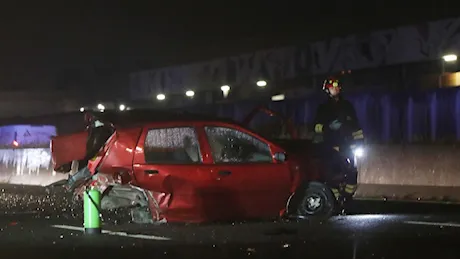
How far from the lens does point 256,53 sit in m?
29.9

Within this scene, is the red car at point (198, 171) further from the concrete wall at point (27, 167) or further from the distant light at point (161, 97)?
the distant light at point (161, 97)

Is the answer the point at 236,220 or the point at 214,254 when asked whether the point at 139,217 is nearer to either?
the point at 236,220

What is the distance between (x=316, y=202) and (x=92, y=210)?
10.2 ft

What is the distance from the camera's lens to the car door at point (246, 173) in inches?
388

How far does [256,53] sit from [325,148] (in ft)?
64.1

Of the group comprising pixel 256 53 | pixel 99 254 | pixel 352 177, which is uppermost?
pixel 256 53

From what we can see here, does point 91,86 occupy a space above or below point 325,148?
above

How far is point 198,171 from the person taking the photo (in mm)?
9812

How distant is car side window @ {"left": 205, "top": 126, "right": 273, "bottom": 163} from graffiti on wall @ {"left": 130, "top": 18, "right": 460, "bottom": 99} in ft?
45.9

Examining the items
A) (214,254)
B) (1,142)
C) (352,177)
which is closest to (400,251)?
(214,254)

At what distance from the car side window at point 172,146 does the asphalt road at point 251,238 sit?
0.92 m

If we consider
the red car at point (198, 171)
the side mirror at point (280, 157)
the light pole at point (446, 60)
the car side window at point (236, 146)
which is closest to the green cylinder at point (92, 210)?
the red car at point (198, 171)

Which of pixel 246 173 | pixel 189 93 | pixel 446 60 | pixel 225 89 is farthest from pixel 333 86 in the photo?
pixel 189 93

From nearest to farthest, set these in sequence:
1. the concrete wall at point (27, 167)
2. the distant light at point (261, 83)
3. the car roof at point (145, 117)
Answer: the car roof at point (145, 117)
the concrete wall at point (27, 167)
the distant light at point (261, 83)
